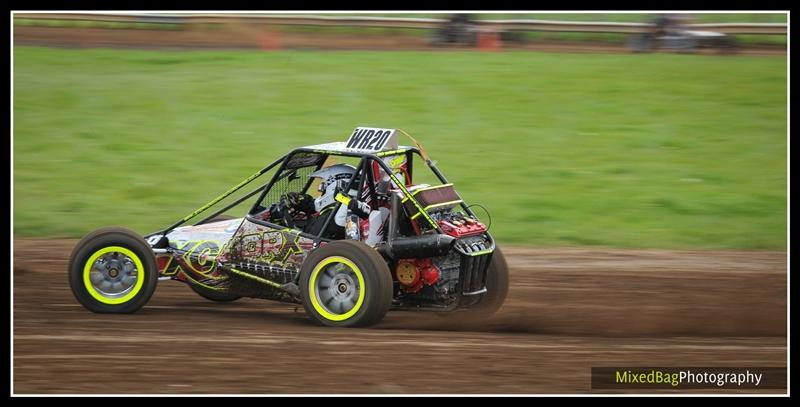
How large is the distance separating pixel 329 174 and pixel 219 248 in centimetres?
126

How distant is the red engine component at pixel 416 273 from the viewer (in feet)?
31.9

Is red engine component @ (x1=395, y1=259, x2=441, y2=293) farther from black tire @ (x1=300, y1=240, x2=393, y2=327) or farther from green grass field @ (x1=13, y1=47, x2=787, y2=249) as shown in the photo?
green grass field @ (x1=13, y1=47, x2=787, y2=249)

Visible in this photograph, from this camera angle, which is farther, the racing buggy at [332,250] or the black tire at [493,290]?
the black tire at [493,290]

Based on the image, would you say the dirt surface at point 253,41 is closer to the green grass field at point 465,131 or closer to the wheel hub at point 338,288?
the green grass field at point 465,131

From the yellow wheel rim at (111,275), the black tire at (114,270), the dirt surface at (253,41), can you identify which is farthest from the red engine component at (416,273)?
the dirt surface at (253,41)

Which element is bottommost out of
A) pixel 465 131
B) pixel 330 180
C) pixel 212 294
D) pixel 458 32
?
pixel 212 294

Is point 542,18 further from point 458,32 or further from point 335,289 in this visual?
point 335,289

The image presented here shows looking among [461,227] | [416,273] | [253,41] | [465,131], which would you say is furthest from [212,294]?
[253,41]

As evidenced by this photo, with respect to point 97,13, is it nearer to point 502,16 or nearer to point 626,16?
point 502,16

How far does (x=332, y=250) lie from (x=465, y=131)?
11.3 metres

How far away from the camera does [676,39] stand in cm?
2541

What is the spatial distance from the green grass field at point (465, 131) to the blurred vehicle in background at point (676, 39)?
28.8 inches

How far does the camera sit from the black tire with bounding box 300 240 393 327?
364 inches

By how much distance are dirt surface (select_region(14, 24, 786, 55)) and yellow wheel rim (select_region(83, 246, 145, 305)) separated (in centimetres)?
1636
